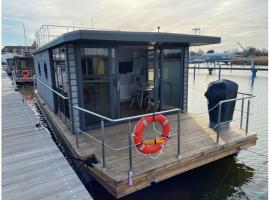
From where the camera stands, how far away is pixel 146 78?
6.46m

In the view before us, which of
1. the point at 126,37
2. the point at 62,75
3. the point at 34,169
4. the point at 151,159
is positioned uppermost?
the point at 126,37

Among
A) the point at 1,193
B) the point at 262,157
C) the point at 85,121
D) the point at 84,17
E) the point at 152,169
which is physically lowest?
the point at 262,157

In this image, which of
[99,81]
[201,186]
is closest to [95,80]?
[99,81]

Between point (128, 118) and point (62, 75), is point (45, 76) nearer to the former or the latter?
point (62, 75)

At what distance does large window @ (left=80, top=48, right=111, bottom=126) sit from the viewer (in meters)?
4.05

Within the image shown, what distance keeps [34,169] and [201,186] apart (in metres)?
2.87

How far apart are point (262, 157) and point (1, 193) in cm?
483

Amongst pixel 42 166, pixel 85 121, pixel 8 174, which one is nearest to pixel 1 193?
pixel 8 174

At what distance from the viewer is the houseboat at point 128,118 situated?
2.86 metres

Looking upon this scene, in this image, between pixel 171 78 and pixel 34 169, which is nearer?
pixel 34 169

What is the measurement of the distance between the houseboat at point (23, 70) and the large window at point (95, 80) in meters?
15.1

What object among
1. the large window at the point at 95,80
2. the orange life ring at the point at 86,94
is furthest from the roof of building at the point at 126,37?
the orange life ring at the point at 86,94

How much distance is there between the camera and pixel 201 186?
12.3 feet

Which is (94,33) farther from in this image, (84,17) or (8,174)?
(84,17)
